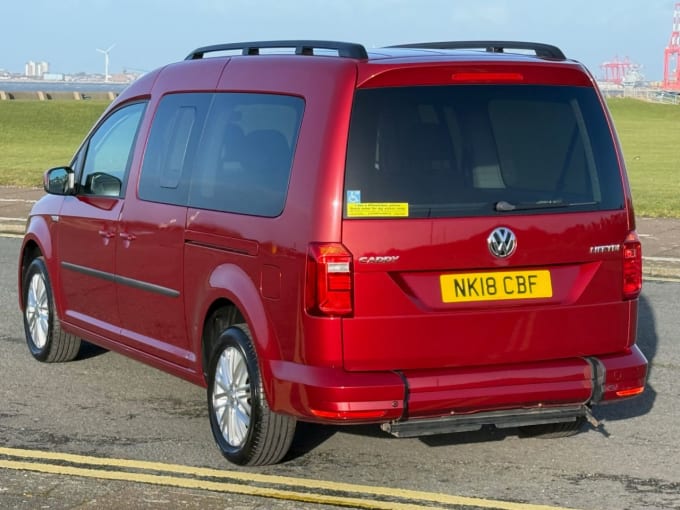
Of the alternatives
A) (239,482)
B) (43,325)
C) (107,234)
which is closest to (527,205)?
(239,482)

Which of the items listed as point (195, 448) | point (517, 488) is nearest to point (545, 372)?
point (517, 488)

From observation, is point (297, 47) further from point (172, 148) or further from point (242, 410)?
point (242, 410)

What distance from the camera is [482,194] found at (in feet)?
20.0

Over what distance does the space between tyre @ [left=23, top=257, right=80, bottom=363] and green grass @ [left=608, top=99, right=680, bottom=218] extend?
11760 millimetres

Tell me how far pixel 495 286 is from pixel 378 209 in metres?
0.64

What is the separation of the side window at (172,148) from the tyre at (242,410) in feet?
2.88

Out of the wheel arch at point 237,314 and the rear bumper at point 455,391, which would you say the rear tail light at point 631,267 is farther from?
the wheel arch at point 237,314

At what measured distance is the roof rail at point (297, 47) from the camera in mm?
6141

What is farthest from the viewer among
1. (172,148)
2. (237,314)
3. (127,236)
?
(127,236)

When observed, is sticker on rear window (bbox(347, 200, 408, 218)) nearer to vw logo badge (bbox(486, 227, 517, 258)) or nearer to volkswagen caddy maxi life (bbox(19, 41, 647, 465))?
volkswagen caddy maxi life (bbox(19, 41, 647, 465))

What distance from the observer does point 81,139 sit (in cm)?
4566

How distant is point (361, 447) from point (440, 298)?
1185 mm

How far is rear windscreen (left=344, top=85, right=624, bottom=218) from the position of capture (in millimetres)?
5930

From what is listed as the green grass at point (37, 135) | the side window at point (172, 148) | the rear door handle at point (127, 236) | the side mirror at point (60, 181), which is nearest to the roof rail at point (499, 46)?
the side window at point (172, 148)
